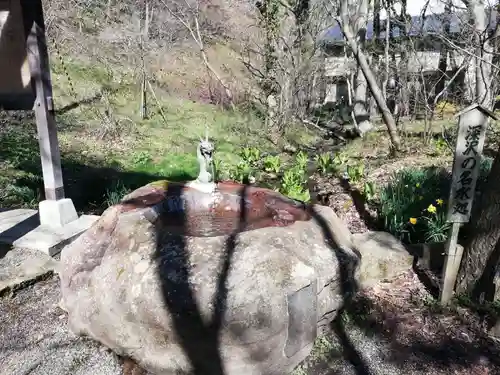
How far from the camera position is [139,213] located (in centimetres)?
320

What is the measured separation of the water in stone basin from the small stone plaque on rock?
800 mm

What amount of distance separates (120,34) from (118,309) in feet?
46.4

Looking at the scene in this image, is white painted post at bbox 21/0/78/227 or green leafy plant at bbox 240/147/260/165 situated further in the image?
green leafy plant at bbox 240/147/260/165

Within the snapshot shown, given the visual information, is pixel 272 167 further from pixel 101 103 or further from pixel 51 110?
pixel 101 103

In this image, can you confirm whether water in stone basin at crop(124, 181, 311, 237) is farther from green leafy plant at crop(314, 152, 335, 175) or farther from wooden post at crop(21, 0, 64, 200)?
green leafy plant at crop(314, 152, 335, 175)

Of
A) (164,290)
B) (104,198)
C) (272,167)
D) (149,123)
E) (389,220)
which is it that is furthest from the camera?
(149,123)

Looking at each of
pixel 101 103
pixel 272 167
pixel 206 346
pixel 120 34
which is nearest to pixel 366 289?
pixel 206 346

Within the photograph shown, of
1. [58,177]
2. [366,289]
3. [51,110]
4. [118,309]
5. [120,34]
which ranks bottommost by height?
[366,289]

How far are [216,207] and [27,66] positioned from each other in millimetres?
2333

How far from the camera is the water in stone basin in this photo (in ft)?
11.5

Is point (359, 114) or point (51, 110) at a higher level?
point (51, 110)

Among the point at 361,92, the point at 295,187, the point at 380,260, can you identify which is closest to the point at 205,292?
the point at 380,260

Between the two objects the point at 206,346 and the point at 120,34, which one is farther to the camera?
the point at 120,34

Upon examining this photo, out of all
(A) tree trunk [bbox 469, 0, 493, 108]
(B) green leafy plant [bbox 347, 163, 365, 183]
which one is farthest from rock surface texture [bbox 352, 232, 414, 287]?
(A) tree trunk [bbox 469, 0, 493, 108]
